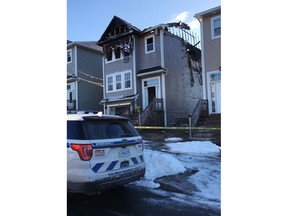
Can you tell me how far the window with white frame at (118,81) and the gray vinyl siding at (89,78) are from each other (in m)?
2.64

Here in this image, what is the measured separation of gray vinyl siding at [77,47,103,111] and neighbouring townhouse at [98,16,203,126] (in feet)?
7.98

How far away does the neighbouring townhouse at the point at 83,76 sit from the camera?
55.6 ft

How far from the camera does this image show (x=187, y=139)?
8.92m

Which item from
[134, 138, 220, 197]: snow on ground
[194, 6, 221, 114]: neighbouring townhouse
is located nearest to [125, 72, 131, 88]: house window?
[194, 6, 221, 114]: neighbouring townhouse

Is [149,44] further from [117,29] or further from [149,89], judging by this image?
[149,89]

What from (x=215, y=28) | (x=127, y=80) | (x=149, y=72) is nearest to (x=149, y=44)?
(x=149, y=72)

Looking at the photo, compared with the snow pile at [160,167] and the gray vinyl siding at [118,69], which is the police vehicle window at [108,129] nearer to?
the snow pile at [160,167]

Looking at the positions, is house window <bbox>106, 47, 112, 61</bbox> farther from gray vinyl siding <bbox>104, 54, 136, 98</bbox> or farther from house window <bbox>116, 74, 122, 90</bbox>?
house window <bbox>116, 74, 122, 90</bbox>

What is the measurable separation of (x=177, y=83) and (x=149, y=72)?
7.06 ft

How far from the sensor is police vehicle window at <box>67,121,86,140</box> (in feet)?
9.55
